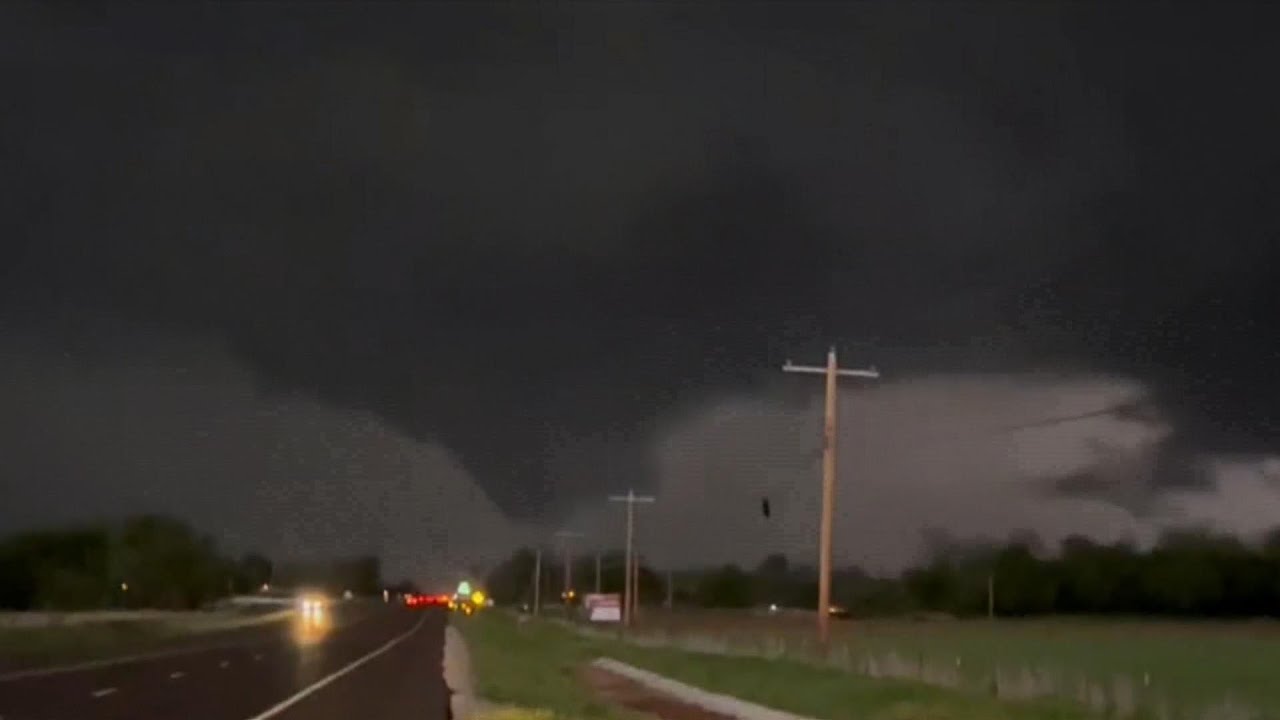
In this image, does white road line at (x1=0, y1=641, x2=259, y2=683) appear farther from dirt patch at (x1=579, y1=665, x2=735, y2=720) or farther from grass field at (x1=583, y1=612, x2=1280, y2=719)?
grass field at (x1=583, y1=612, x2=1280, y2=719)

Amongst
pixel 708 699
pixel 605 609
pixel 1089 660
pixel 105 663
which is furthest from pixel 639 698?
pixel 605 609

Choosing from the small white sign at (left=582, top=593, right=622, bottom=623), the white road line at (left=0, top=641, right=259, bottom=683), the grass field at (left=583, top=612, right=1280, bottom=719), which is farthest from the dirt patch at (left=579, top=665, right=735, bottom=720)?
the small white sign at (left=582, top=593, right=622, bottom=623)

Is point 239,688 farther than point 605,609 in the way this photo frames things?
No

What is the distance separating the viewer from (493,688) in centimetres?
4253

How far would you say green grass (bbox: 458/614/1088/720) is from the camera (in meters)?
32.0

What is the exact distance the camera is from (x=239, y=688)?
4266 centimetres

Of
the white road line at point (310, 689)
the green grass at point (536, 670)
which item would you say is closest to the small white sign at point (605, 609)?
the green grass at point (536, 670)

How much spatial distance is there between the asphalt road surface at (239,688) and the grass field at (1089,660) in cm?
1042

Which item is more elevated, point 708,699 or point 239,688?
point 708,699

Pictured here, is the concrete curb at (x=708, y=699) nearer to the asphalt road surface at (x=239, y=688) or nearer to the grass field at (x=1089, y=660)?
the grass field at (x=1089, y=660)

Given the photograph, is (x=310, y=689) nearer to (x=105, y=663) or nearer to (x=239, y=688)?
(x=239, y=688)

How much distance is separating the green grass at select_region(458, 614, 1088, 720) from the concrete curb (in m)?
0.54

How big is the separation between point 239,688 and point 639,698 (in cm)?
872

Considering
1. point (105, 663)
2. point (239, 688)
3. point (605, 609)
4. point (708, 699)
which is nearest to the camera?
point (708, 699)
